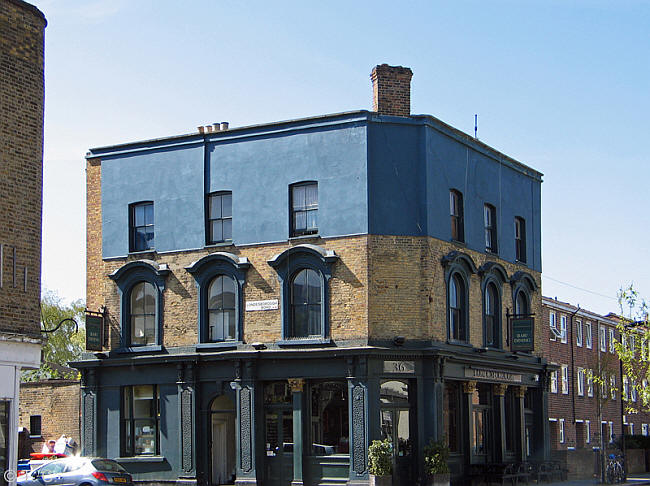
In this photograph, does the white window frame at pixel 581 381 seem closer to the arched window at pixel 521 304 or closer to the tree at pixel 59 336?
the arched window at pixel 521 304

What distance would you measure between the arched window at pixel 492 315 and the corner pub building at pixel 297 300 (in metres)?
0.08

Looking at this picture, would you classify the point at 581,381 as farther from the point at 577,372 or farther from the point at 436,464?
the point at 436,464

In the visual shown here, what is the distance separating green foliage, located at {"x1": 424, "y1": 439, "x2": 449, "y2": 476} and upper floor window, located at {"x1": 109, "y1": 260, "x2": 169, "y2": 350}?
9.53 m

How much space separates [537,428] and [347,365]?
11.3m

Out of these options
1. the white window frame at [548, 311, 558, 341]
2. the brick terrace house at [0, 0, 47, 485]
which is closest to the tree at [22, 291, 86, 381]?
the white window frame at [548, 311, 558, 341]

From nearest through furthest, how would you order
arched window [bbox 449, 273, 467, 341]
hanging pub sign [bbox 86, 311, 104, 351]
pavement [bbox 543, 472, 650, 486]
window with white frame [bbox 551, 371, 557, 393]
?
arched window [bbox 449, 273, 467, 341], hanging pub sign [bbox 86, 311, 104, 351], pavement [bbox 543, 472, 650, 486], window with white frame [bbox 551, 371, 557, 393]

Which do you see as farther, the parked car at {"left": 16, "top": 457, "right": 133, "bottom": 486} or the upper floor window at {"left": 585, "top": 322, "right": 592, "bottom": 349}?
the upper floor window at {"left": 585, "top": 322, "right": 592, "bottom": 349}

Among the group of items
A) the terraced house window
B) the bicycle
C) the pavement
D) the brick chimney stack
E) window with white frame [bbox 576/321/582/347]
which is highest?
the brick chimney stack

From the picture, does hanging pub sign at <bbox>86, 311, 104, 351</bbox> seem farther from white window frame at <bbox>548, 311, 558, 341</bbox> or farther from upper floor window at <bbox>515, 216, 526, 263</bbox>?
white window frame at <bbox>548, 311, 558, 341</bbox>

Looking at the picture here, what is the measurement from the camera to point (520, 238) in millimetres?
39156

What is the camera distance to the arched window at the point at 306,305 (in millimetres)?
32000

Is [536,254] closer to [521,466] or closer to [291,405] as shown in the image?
[521,466]

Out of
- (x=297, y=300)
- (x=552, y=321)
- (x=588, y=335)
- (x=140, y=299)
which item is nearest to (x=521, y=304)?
(x=297, y=300)

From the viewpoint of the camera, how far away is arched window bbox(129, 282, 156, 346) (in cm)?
3447
